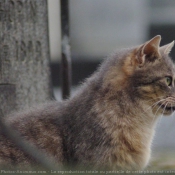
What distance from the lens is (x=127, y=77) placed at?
6109mm

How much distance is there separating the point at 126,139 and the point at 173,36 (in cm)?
892

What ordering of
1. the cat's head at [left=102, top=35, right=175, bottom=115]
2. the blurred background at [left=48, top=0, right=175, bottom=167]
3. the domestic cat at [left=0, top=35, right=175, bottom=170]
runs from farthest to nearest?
the blurred background at [left=48, top=0, right=175, bottom=167] → the cat's head at [left=102, top=35, right=175, bottom=115] → the domestic cat at [left=0, top=35, right=175, bottom=170]

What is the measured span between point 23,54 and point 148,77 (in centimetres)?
145

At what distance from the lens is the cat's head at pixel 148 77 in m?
6.04

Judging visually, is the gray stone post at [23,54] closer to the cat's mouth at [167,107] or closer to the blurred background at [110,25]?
the cat's mouth at [167,107]

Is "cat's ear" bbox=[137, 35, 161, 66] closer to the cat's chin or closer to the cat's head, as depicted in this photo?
the cat's head

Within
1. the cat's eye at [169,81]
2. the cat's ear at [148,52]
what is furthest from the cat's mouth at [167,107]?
the cat's ear at [148,52]

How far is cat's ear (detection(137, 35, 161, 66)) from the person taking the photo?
604cm

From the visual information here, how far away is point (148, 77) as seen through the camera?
606 cm

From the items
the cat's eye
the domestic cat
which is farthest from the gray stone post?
the cat's eye

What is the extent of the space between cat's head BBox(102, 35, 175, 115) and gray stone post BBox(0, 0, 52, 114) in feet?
3.77

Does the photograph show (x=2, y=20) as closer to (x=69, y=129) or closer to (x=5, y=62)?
(x=5, y=62)

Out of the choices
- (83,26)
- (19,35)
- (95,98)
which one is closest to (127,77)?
(95,98)

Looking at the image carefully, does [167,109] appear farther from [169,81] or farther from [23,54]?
[23,54]
